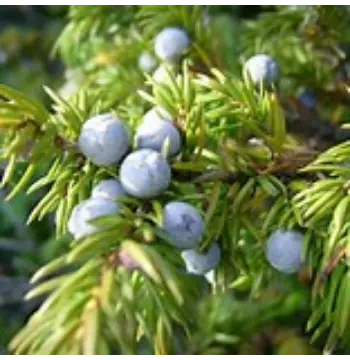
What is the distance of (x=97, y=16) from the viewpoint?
110cm

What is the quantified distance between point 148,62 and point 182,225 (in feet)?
1.64

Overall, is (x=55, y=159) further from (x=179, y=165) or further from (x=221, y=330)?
(x=221, y=330)

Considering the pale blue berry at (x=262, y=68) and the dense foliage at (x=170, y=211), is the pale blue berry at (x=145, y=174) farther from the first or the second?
the pale blue berry at (x=262, y=68)

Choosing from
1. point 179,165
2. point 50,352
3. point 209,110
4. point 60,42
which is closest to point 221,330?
point 60,42

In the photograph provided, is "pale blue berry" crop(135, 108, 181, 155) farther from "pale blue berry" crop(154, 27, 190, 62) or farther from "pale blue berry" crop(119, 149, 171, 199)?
"pale blue berry" crop(154, 27, 190, 62)

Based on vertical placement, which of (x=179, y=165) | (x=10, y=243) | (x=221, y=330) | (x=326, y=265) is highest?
(x=179, y=165)

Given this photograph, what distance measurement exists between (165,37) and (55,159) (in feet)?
1.09

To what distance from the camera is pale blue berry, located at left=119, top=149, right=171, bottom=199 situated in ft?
1.83

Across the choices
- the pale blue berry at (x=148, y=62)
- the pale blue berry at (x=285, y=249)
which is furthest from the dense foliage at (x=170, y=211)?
the pale blue berry at (x=148, y=62)

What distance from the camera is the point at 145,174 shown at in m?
0.55

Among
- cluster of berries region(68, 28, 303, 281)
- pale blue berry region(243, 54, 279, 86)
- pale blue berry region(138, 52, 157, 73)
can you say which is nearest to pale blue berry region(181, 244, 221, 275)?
cluster of berries region(68, 28, 303, 281)

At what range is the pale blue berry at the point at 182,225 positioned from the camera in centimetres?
55

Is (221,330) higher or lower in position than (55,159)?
lower

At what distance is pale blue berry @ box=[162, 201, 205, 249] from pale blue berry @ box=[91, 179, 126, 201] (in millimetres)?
39
